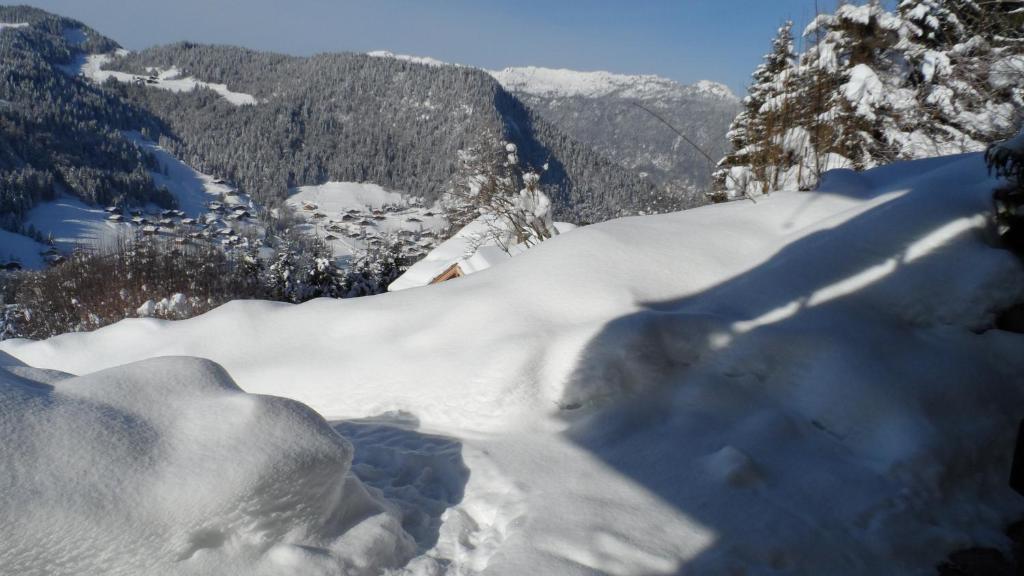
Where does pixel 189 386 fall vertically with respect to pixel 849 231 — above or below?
below

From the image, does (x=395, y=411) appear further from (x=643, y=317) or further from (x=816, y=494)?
(x=816, y=494)

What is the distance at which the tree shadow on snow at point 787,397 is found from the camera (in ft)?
6.98

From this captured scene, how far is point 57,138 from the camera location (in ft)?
322

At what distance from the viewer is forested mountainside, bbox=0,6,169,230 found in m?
83.7

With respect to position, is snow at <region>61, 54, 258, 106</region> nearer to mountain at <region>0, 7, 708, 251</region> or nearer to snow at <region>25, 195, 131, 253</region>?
mountain at <region>0, 7, 708, 251</region>

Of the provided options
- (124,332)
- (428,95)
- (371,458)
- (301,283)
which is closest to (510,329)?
(371,458)

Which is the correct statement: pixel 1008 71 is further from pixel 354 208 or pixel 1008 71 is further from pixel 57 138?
pixel 57 138

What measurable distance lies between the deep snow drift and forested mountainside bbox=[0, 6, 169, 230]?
9418 centimetres

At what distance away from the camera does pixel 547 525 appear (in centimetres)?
201

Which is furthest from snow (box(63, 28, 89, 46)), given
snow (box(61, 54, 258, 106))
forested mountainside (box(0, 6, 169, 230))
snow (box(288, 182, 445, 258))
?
snow (box(288, 182, 445, 258))

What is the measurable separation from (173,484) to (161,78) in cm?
17931

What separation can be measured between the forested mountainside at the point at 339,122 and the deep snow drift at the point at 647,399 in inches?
3656

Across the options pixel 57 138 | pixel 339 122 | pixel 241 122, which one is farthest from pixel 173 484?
pixel 339 122

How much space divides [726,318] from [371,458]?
188 cm
